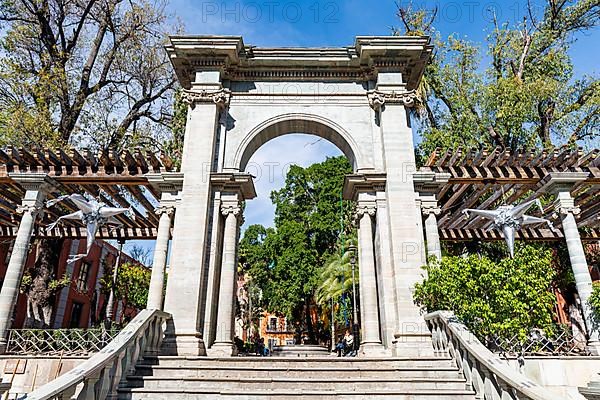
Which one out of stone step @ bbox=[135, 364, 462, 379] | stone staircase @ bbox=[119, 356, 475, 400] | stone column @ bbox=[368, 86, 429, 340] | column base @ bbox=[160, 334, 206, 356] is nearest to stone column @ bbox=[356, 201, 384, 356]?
stone column @ bbox=[368, 86, 429, 340]

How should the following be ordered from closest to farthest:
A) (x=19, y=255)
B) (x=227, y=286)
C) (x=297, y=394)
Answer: (x=297, y=394) → (x=227, y=286) → (x=19, y=255)

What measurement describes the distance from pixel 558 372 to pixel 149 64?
2110 cm

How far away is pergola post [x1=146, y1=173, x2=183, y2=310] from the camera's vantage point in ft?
37.0

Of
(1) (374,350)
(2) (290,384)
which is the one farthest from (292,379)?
(1) (374,350)

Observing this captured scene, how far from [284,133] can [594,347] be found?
10871mm

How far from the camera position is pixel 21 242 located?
11625mm

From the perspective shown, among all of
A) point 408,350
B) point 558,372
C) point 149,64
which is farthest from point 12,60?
point 558,372

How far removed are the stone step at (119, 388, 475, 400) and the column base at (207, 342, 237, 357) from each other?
3461 mm

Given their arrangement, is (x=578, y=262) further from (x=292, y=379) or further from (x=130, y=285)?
(x=130, y=285)

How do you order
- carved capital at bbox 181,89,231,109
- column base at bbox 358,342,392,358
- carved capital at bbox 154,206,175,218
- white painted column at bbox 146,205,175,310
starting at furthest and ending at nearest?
carved capital at bbox 181,89,231,109 → carved capital at bbox 154,206,175,218 → white painted column at bbox 146,205,175,310 → column base at bbox 358,342,392,358

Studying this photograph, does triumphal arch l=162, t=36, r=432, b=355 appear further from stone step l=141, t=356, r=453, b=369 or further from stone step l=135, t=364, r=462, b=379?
stone step l=135, t=364, r=462, b=379

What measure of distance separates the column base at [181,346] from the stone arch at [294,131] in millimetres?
5224

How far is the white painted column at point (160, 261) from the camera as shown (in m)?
10.9

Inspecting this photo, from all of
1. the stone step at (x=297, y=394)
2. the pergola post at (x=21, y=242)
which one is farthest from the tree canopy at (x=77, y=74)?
the stone step at (x=297, y=394)
